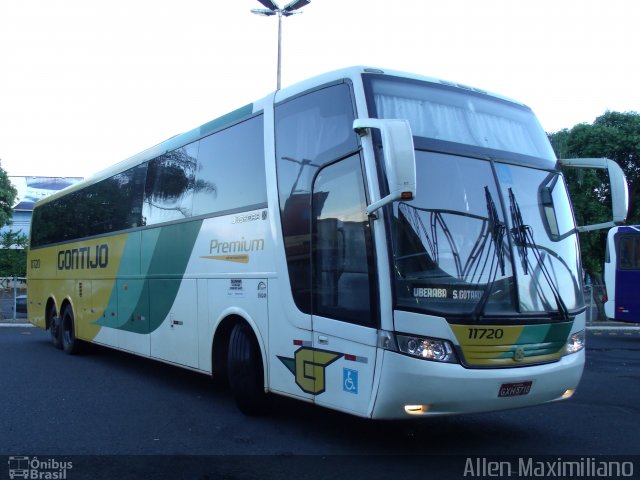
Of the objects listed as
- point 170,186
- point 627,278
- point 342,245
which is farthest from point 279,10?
point 342,245

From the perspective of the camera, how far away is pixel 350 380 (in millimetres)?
5762

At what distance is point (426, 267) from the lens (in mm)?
5559

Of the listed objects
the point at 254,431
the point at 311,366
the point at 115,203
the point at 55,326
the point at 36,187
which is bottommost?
the point at 254,431

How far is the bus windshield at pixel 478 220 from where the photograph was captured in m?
5.56

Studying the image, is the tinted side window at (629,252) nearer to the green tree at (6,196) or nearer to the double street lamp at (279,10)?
the double street lamp at (279,10)

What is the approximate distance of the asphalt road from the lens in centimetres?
591

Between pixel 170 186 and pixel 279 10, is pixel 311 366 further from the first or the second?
pixel 279 10

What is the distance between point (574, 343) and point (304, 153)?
3.20 metres

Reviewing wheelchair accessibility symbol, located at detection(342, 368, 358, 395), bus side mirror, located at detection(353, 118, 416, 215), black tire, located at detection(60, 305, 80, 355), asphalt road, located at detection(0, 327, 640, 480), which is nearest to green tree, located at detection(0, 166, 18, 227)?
black tire, located at detection(60, 305, 80, 355)

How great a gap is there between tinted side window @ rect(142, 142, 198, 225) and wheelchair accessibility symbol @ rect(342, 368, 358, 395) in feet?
12.9

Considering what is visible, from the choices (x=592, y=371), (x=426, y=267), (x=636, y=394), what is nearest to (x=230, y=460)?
(x=426, y=267)

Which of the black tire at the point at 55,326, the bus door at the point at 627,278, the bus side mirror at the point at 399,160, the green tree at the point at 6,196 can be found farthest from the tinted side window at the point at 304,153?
the green tree at the point at 6,196

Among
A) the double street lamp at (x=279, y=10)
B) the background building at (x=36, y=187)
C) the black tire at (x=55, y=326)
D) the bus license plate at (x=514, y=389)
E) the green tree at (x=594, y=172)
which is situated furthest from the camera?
the background building at (x=36, y=187)

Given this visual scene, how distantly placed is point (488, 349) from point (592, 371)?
7045 mm
